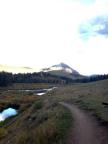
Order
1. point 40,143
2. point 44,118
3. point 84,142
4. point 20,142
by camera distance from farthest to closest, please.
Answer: point 44,118 < point 20,142 < point 40,143 < point 84,142

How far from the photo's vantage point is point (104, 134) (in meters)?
23.8

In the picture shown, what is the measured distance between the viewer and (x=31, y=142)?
92.9 ft

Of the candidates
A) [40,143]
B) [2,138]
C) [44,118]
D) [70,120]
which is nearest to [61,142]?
[40,143]

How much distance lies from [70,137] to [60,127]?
3.58m

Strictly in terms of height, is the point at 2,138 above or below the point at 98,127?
below

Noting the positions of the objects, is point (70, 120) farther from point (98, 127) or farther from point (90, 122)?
point (98, 127)

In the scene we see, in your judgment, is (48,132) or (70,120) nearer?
(48,132)

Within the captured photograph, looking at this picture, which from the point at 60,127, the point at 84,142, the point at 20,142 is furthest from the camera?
the point at 20,142

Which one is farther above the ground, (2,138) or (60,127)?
(60,127)

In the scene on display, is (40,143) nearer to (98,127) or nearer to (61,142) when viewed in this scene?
(61,142)

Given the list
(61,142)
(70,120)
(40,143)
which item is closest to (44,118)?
(70,120)

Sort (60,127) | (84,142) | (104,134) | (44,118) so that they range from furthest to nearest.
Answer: (44,118), (60,127), (104,134), (84,142)

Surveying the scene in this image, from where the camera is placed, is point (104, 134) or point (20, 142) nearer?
point (104, 134)

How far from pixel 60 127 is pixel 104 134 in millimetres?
5237
